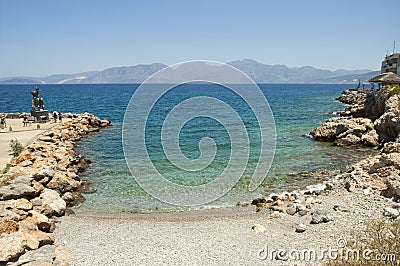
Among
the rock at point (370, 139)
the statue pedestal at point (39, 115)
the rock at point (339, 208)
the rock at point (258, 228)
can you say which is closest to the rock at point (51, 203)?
the rock at point (258, 228)

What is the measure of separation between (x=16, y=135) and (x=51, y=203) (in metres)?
16.1

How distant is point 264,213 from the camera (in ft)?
43.5

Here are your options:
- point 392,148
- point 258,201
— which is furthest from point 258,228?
point 392,148

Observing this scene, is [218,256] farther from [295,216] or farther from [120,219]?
[120,219]

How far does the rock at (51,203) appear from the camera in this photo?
12.6 metres

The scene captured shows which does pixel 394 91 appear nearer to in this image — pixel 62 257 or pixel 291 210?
pixel 291 210

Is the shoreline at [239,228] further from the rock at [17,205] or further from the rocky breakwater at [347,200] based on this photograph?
the rock at [17,205]

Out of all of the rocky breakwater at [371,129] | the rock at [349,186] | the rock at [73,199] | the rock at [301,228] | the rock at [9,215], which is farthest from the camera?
the rocky breakwater at [371,129]

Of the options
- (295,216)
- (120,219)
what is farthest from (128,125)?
(295,216)

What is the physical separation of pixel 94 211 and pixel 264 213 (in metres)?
6.93

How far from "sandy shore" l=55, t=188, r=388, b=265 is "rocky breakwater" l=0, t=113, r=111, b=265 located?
65 cm

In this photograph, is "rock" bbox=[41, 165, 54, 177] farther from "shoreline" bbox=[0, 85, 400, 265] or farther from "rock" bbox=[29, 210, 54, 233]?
"rock" bbox=[29, 210, 54, 233]

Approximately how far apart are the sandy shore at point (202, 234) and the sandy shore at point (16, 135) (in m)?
9.31

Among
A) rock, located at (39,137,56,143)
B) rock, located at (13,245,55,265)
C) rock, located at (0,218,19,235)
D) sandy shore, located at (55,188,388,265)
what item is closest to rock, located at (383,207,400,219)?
sandy shore, located at (55,188,388,265)
